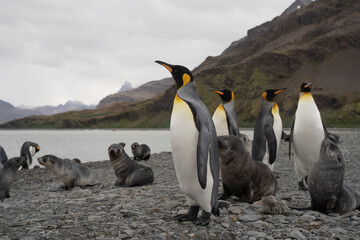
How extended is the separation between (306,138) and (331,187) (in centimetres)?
296

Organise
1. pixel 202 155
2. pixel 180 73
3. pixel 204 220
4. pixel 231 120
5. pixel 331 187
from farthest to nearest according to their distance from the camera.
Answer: pixel 231 120 → pixel 331 187 → pixel 180 73 → pixel 204 220 → pixel 202 155

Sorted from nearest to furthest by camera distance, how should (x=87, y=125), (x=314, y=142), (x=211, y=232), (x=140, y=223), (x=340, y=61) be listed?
(x=211, y=232)
(x=140, y=223)
(x=314, y=142)
(x=340, y=61)
(x=87, y=125)

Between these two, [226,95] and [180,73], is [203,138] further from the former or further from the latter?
[226,95]

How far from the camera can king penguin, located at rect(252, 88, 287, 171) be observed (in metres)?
8.22

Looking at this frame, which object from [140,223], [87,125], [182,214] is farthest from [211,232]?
[87,125]

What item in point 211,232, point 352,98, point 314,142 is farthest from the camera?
point 352,98

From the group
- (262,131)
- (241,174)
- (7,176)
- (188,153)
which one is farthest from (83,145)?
(188,153)

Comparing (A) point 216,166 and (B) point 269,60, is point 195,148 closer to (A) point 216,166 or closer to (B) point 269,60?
(A) point 216,166

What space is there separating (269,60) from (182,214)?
10154cm

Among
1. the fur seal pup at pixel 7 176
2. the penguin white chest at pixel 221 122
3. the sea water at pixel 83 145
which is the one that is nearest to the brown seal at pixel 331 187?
the penguin white chest at pixel 221 122

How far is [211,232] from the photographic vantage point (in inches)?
147

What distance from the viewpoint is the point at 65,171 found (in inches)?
330

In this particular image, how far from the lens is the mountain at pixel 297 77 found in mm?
80500

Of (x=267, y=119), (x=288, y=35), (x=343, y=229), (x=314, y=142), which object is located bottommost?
(x=343, y=229)
